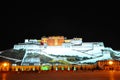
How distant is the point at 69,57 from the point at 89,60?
2.82 m

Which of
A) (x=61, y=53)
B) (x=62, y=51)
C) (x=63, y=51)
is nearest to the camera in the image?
(x=61, y=53)

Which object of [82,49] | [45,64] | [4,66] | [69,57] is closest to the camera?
[4,66]

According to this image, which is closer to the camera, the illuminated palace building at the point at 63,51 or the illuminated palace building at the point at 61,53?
the illuminated palace building at the point at 61,53

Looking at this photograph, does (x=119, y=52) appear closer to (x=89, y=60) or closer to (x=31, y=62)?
(x=89, y=60)

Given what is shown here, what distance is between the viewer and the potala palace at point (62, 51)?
1650 inches

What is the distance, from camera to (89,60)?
4194 centimetres

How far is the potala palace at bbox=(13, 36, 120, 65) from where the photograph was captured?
4191cm

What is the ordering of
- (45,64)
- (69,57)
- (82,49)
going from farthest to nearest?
1. (82,49)
2. (69,57)
3. (45,64)

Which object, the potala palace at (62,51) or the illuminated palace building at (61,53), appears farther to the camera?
the potala palace at (62,51)

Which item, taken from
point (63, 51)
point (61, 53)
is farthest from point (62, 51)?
point (61, 53)

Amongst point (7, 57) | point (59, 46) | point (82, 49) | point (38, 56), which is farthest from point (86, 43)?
point (7, 57)

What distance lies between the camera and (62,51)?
46125 mm

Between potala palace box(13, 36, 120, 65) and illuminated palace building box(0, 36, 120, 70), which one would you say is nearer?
illuminated palace building box(0, 36, 120, 70)

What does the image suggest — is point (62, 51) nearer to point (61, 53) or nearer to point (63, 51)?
point (63, 51)
